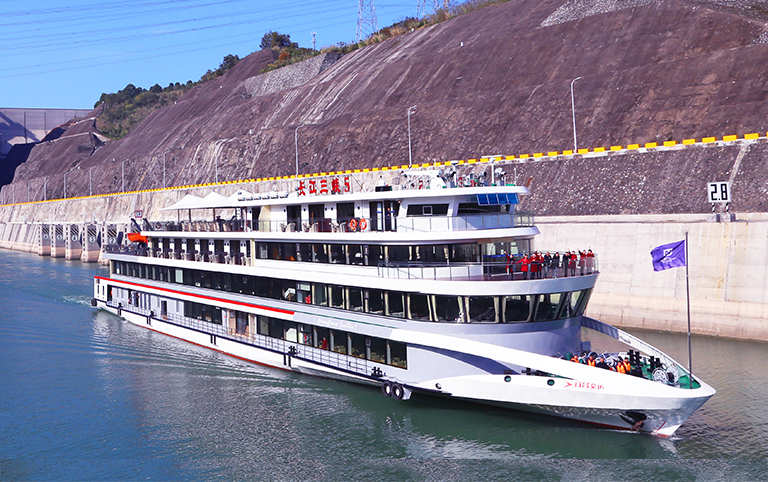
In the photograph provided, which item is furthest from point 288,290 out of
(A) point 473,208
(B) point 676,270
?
(B) point 676,270

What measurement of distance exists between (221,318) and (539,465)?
791 inches

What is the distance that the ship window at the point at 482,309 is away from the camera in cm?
2198

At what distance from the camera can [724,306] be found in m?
33.1

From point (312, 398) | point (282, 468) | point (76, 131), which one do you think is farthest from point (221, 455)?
point (76, 131)

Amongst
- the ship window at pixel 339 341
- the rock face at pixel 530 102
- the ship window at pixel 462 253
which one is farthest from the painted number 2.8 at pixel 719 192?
the ship window at pixel 339 341

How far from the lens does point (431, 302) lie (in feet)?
75.0

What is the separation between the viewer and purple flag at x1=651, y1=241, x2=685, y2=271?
2089cm

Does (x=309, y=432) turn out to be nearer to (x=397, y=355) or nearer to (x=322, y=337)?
(x=397, y=355)

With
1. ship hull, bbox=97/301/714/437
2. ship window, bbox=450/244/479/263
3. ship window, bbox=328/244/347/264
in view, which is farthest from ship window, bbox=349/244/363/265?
ship window, bbox=450/244/479/263

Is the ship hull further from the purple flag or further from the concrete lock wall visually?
the concrete lock wall

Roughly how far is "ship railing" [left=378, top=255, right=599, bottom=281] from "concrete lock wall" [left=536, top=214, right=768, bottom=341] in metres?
13.9

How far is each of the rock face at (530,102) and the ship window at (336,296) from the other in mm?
22435

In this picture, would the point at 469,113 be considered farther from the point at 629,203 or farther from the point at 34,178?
the point at 34,178

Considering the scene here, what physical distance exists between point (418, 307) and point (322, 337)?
603cm
